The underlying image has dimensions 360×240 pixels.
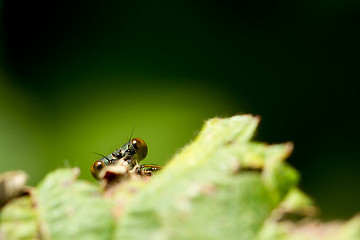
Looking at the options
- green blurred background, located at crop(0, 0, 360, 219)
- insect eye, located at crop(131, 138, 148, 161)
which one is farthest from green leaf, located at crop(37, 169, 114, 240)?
green blurred background, located at crop(0, 0, 360, 219)

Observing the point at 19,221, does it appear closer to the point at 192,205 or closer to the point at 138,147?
the point at 192,205

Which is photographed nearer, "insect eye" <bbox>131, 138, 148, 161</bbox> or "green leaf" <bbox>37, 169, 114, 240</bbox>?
"green leaf" <bbox>37, 169, 114, 240</bbox>

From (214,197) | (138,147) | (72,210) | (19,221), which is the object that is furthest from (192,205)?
(138,147)

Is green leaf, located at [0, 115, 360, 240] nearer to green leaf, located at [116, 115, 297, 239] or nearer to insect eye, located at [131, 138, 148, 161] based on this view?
green leaf, located at [116, 115, 297, 239]

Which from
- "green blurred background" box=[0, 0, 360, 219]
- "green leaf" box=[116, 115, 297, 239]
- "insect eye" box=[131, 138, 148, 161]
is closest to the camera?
"green leaf" box=[116, 115, 297, 239]

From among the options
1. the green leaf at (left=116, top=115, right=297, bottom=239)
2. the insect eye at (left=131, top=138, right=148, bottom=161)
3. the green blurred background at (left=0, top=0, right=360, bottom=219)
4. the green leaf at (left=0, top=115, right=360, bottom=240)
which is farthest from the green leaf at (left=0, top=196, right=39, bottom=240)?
the green blurred background at (left=0, top=0, right=360, bottom=219)

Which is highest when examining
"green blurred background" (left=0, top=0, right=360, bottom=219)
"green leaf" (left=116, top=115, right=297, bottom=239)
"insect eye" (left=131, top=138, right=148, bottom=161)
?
"green blurred background" (left=0, top=0, right=360, bottom=219)

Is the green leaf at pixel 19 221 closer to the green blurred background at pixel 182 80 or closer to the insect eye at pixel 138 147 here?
the insect eye at pixel 138 147

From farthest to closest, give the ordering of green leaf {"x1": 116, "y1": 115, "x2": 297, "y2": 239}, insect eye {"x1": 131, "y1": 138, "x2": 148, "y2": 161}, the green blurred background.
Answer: the green blurred background, insect eye {"x1": 131, "y1": 138, "x2": 148, "y2": 161}, green leaf {"x1": 116, "y1": 115, "x2": 297, "y2": 239}

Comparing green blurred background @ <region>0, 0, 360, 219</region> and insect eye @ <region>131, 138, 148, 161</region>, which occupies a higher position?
green blurred background @ <region>0, 0, 360, 219</region>
